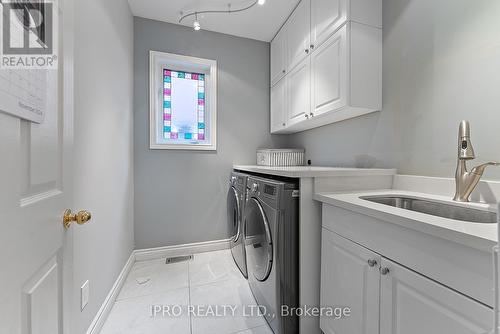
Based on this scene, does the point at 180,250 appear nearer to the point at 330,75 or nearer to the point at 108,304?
the point at 108,304

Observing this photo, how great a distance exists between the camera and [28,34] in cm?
50

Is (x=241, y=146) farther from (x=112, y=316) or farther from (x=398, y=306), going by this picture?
(x=398, y=306)

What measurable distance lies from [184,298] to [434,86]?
7.35 feet

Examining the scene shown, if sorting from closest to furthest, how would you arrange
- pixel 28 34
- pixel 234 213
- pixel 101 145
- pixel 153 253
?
pixel 28 34 → pixel 101 145 → pixel 234 213 → pixel 153 253

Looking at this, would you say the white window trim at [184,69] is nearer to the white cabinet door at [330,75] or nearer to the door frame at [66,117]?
the white cabinet door at [330,75]

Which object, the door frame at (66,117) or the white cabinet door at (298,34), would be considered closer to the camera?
the door frame at (66,117)

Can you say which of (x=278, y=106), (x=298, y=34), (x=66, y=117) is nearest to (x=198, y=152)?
(x=278, y=106)

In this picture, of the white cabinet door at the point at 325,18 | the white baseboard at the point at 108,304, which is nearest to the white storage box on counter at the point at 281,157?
the white cabinet door at the point at 325,18

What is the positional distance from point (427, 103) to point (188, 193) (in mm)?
2269

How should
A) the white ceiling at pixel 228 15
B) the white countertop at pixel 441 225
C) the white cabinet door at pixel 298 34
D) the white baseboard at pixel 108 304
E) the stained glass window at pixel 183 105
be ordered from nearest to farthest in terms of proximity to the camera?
1. the white countertop at pixel 441 225
2. the white baseboard at pixel 108 304
3. the white cabinet door at pixel 298 34
4. the white ceiling at pixel 228 15
5. the stained glass window at pixel 183 105

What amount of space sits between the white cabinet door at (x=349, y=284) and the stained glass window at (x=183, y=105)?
199cm

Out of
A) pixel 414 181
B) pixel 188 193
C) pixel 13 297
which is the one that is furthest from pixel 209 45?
pixel 13 297

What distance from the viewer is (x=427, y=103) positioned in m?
1.25

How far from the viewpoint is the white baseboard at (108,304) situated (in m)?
1.26
